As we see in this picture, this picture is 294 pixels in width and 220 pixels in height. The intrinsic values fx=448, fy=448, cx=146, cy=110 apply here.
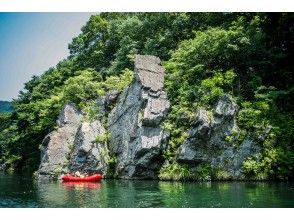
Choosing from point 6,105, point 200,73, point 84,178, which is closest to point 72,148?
point 84,178

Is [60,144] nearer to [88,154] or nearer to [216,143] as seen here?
[88,154]

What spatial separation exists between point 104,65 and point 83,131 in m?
10.6

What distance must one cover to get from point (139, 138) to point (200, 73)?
17.1 feet

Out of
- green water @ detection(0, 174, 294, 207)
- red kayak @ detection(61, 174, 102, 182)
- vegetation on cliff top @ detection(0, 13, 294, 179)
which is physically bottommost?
green water @ detection(0, 174, 294, 207)

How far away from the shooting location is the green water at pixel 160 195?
558 inches

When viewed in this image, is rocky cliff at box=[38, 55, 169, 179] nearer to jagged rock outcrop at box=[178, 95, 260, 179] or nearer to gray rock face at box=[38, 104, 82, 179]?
gray rock face at box=[38, 104, 82, 179]

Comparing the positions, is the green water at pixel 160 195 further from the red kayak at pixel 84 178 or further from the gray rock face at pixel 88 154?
the gray rock face at pixel 88 154

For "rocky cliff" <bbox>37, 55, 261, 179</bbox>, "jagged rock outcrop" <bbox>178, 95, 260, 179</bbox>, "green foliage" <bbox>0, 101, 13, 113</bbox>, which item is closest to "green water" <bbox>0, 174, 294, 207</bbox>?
"jagged rock outcrop" <bbox>178, 95, 260, 179</bbox>

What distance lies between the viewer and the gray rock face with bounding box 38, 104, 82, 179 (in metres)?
25.3

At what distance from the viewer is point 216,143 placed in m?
21.5

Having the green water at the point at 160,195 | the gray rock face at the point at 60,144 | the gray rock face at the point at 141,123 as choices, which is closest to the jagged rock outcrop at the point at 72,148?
the gray rock face at the point at 60,144

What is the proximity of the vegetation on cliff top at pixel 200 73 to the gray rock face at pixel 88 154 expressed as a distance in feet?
9.79

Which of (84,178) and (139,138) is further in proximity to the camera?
(84,178)
